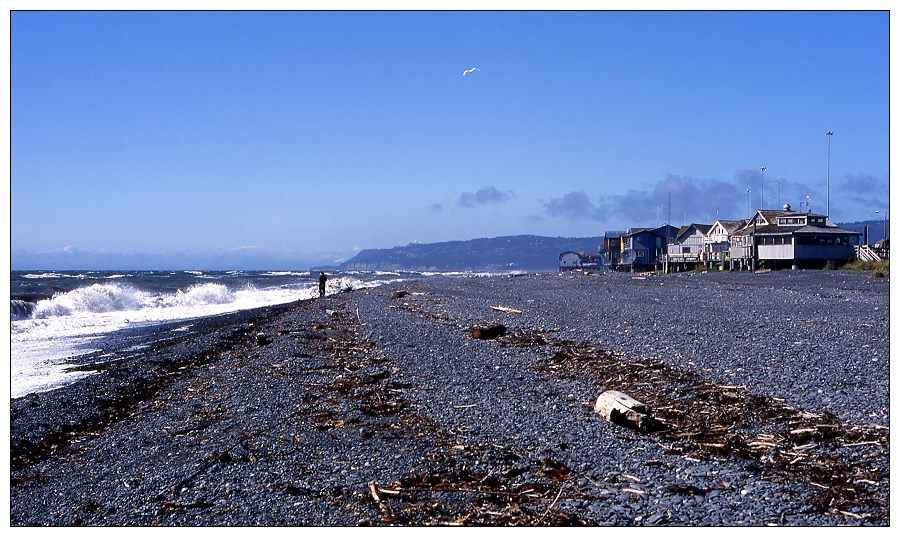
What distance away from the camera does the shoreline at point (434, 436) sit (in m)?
5.36

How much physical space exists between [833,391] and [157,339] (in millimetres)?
16012

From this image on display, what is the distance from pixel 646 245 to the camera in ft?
303

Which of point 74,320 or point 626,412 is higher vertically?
point 626,412

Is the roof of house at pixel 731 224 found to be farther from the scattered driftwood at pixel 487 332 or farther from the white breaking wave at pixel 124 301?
the scattered driftwood at pixel 487 332

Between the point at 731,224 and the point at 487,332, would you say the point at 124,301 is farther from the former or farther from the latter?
the point at 731,224

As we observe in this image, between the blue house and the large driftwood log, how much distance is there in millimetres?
85773

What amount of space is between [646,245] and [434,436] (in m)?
88.8

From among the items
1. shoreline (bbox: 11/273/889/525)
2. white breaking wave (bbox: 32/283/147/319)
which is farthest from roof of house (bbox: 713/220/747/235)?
shoreline (bbox: 11/273/889/525)

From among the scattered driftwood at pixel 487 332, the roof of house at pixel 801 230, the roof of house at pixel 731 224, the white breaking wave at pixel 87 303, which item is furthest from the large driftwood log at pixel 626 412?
the roof of house at pixel 731 224

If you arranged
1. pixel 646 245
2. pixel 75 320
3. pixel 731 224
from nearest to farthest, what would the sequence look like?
pixel 75 320
pixel 731 224
pixel 646 245

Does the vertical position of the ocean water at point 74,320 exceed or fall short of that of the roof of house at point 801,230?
it falls short

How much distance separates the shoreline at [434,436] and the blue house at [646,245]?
79123mm

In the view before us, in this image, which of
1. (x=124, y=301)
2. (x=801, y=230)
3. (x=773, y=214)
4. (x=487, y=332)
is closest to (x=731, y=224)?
(x=773, y=214)

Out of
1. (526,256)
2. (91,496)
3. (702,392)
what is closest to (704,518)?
(702,392)
